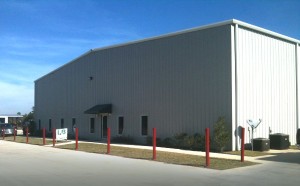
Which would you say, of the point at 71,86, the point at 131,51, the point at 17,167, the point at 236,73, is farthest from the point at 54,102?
the point at 17,167

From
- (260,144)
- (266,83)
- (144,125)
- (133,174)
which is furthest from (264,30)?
(133,174)

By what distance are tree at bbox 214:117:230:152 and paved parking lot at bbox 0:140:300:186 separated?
5242 mm

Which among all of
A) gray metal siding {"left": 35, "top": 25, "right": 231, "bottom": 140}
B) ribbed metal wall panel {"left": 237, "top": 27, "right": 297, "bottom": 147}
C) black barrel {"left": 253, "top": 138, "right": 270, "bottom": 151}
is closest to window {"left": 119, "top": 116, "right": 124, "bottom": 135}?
gray metal siding {"left": 35, "top": 25, "right": 231, "bottom": 140}

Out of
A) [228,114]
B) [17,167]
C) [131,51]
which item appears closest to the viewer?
[17,167]

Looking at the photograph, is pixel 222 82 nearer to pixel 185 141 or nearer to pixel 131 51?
pixel 185 141

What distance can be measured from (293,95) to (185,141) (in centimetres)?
891

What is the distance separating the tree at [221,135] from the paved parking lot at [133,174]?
5.24 m

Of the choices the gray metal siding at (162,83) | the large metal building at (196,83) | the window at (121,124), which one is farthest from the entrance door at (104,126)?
the window at (121,124)

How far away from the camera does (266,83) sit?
2489cm

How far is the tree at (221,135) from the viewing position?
2156 cm

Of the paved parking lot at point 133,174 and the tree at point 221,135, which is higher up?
the tree at point 221,135

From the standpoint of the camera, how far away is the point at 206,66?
23656mm

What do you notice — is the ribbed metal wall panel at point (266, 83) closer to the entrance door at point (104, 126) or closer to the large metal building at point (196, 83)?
the large metal building at point (196, 83)

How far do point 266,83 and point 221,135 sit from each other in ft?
17.9
